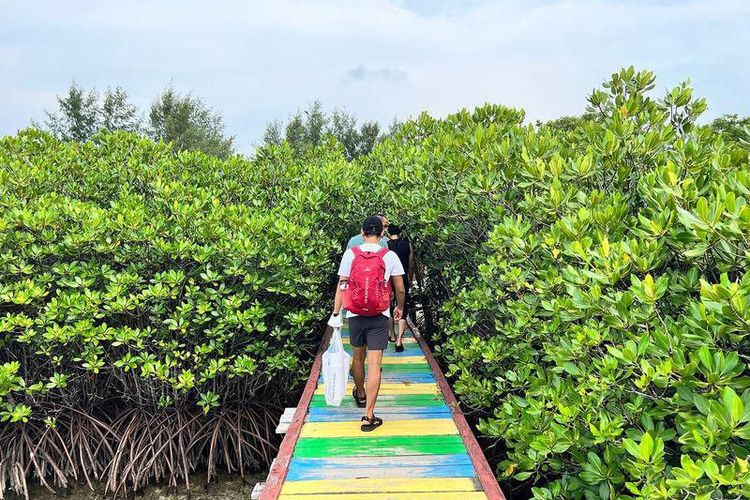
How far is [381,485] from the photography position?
10.6 ft

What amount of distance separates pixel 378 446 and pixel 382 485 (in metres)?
0.50

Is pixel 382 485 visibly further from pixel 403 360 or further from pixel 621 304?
pixel 403 360

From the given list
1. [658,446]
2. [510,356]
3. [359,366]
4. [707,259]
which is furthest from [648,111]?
[359,366]

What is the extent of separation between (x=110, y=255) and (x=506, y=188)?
4425mm

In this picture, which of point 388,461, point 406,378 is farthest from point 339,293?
point 388,461

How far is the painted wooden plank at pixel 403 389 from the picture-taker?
470 centimetres

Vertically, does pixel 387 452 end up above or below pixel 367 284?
below

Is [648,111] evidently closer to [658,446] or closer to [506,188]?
[506,188]

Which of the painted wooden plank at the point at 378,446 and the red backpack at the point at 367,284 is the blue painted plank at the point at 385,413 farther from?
the red backpack at the point at 367,284

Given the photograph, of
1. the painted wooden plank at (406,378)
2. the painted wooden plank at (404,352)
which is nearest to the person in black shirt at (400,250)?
the painted wooden plank at (404,352)

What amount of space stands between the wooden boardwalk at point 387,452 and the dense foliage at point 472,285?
11.5 inches

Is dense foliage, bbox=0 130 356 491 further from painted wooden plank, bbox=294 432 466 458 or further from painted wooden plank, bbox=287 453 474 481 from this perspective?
painted wooden plank, bbox=287 453 474 481

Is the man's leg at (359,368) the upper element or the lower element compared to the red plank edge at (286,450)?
upper

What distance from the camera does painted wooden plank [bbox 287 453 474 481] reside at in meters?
3.33
